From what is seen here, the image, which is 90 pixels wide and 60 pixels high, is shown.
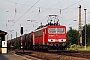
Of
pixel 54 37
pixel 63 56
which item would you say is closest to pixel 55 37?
pixel 54 37

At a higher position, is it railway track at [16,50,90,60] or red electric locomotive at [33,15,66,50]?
red electric locomotive at [33,15,66,50]

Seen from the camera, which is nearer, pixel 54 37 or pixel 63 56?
pixel 63 56

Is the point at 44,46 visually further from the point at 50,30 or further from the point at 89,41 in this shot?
the point at 89,41

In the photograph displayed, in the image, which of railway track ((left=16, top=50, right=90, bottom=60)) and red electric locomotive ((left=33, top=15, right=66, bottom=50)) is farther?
red electric locomotive ((left=33, top=15, right=66, bottom=50))

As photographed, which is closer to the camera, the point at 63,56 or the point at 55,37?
the point at 63,56

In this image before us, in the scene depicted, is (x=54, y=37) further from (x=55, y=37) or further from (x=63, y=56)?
(x=63, y=56)

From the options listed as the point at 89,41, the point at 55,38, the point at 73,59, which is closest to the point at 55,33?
the point at 55,38

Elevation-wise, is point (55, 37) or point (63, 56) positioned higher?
point (55, 37)

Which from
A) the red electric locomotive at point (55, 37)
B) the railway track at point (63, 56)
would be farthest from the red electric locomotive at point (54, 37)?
the railway track at point (63, 56)

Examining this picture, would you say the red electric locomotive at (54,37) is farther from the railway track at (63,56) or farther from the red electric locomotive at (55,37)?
the railway track at (63,56)

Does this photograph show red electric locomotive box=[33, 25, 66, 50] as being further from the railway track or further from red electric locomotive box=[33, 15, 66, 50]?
the railway track

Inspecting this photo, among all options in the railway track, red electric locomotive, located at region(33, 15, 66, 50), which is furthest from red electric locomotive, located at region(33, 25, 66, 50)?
the railway track

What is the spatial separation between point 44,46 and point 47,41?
1.48 m

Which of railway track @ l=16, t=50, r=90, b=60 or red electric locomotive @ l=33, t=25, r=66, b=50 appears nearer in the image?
railway track @ l=16, t=50, r=90, b=60
